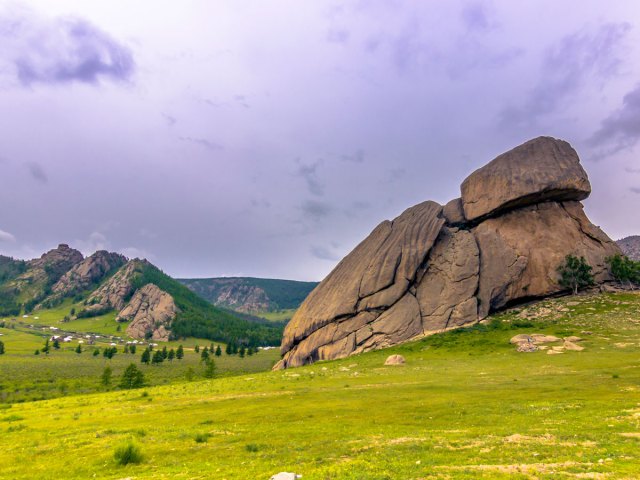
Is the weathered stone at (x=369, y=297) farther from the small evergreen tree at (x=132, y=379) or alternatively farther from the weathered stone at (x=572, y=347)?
the small evergreen tree at (x=132, y=379)

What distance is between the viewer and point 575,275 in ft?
298

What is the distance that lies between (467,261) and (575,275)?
2610cm

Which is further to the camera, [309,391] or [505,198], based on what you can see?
[505,198]

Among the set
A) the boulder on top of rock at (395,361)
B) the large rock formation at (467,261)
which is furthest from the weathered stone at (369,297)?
the boulder on top of rock at (395,361)

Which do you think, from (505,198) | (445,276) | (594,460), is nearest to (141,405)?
(594,460)

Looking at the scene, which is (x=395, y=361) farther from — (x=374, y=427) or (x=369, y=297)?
(x=374, y=427)

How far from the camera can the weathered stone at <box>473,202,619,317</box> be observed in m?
93.3

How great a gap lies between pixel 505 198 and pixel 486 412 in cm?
8645

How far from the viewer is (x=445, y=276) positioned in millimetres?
97000

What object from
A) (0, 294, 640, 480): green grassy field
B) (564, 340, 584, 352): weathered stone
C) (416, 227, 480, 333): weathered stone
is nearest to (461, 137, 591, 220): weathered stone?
(416, 227, 480, 333): weathered stone

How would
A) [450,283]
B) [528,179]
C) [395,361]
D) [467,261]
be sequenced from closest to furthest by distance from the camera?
1. [395,361]
2. [450,283]
3. [467,261]
4. [528,179]

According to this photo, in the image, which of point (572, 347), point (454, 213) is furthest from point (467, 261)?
point (572, 347)

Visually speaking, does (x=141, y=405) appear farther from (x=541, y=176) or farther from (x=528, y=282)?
(x=541, y=176)

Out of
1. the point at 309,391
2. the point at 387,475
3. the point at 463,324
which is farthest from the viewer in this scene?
the point at 463,324
